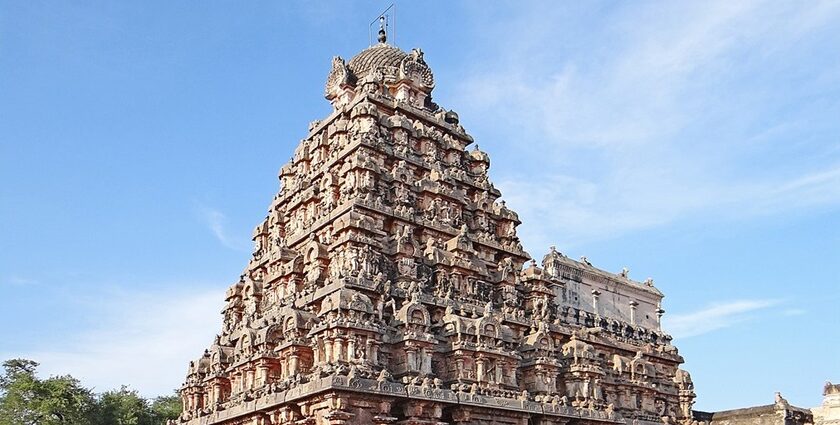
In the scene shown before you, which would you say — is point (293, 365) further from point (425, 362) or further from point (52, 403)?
point (52, 403)

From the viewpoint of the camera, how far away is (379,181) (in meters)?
28.1

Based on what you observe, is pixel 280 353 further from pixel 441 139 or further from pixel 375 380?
pixel 441 139

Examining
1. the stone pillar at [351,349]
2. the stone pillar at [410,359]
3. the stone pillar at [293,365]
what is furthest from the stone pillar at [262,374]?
the stone pillar at [410,359]

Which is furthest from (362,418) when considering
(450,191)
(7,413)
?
(7,413)

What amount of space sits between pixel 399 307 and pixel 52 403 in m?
27.9

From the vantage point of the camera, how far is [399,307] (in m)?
25.2

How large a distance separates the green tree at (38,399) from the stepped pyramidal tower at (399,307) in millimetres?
17696

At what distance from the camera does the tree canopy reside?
42.8 m

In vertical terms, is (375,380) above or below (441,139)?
below

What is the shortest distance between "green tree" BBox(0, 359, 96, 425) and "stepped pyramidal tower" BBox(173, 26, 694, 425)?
1770 cm

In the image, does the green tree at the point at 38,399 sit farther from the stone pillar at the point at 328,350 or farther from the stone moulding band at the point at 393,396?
the stone pillar at the point at 328,350

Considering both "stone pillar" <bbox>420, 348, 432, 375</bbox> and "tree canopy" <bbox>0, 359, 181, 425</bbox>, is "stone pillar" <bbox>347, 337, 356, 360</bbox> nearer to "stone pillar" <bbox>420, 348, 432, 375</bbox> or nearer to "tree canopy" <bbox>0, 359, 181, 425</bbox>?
"stone pillar" <bbox>420, 348, 432, 375</bbox>

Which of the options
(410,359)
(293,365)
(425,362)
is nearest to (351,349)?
(410,359)

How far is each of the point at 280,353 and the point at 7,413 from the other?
27.3m
